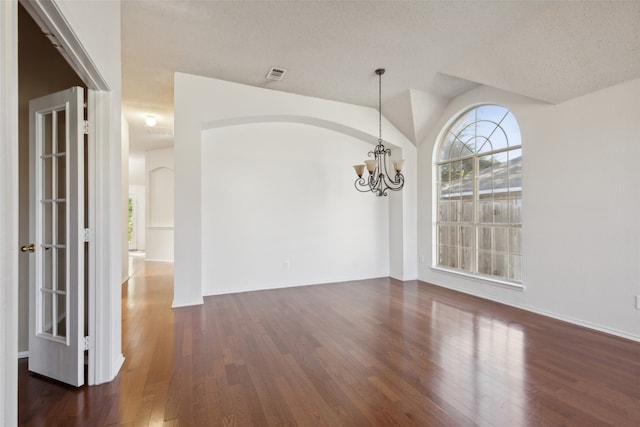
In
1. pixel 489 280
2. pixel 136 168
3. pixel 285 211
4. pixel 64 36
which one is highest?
pixel 136 168

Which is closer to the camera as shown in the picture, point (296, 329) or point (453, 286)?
point (296, 329)

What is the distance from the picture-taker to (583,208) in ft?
11.1

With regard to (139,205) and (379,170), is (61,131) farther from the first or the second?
(139,205)

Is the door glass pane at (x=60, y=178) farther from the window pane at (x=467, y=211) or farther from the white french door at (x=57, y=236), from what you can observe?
the window pane at (x=467, y=211)

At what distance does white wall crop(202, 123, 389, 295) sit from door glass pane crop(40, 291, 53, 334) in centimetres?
229

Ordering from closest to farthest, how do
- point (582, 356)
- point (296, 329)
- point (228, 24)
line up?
point (582, 356), point (228, 24), point (296, 329)

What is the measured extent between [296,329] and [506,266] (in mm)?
3020

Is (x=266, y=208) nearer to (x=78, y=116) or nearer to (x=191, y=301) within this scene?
(x=191, y=301)

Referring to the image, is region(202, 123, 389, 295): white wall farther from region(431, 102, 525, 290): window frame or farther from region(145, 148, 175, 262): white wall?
region(145, 148, 175, 262): white wall

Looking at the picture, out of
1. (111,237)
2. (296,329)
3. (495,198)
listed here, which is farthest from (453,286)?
(111,237)

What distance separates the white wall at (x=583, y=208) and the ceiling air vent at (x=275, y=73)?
292cm

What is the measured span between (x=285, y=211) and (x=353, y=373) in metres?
3.17

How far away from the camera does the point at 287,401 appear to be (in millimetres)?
2012

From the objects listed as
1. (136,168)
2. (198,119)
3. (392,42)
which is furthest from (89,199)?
(136,168)
